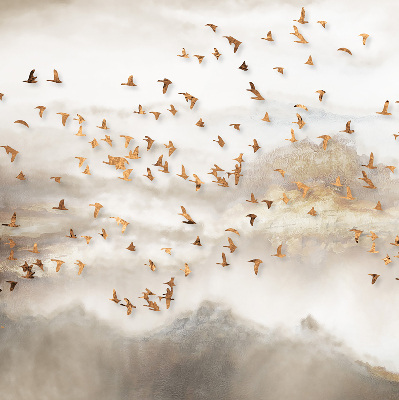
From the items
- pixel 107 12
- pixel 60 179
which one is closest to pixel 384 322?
pixel 60 179

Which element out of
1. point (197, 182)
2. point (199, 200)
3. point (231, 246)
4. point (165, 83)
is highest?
point (165, 83)

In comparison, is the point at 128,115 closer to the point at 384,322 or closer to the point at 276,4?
the point at 276,4

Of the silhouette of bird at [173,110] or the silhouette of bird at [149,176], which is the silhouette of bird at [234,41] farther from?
the silhouette of bird at [149,176]

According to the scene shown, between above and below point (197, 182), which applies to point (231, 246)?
below

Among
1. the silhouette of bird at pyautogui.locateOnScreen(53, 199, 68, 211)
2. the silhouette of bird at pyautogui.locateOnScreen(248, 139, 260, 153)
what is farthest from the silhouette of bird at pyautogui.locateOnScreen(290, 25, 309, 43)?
→ the silhouette of bird at pyautogui.locateOnScreen(53, 199, 68, 211)

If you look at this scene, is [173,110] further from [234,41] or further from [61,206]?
[61,206]

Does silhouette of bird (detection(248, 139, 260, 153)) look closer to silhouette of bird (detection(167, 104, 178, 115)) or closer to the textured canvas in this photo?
the textured canvas

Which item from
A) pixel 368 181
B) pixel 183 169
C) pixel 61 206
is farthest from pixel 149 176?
pixel 368 181

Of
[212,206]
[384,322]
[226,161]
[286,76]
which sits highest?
[286,76]

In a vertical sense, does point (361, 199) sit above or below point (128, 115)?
below
